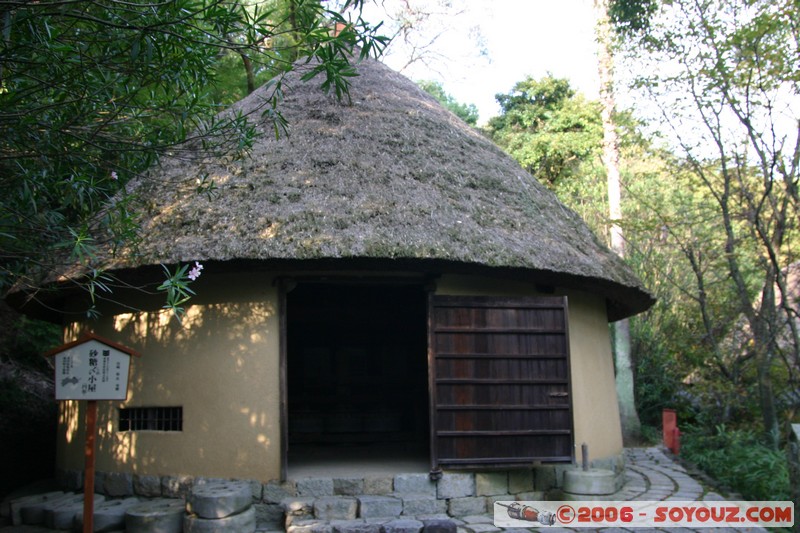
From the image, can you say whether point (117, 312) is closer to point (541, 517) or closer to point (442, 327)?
point (442, 327)

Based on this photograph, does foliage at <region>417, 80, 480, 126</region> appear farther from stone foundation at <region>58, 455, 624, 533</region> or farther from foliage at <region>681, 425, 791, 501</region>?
stone foundation at <region>58, 455, 624, 533</region>

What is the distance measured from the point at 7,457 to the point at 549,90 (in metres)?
16.0

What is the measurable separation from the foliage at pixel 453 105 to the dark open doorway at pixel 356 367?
53.6 feet

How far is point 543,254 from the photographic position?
272 inches

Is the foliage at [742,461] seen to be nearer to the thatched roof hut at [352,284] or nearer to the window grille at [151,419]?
the thatched roof hut at [352,284]

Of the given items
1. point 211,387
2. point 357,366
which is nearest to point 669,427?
point 357,366

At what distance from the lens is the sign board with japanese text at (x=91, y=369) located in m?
5.66

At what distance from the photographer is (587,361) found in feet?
26.1

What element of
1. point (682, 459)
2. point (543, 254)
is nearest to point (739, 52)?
point (543, 254)

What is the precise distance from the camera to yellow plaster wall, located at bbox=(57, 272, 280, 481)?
651 centimetres

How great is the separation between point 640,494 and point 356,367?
4.52 metres

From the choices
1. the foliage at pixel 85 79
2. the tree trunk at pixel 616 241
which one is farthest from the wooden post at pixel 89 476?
the tree trunk at pixel 616 241

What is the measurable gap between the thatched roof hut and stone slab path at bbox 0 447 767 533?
1.76 ft

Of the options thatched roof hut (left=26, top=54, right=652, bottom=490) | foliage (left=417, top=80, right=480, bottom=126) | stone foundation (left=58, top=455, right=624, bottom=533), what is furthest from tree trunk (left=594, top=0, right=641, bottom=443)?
foliage (left=417, top=80, right=480, bottom=126)
